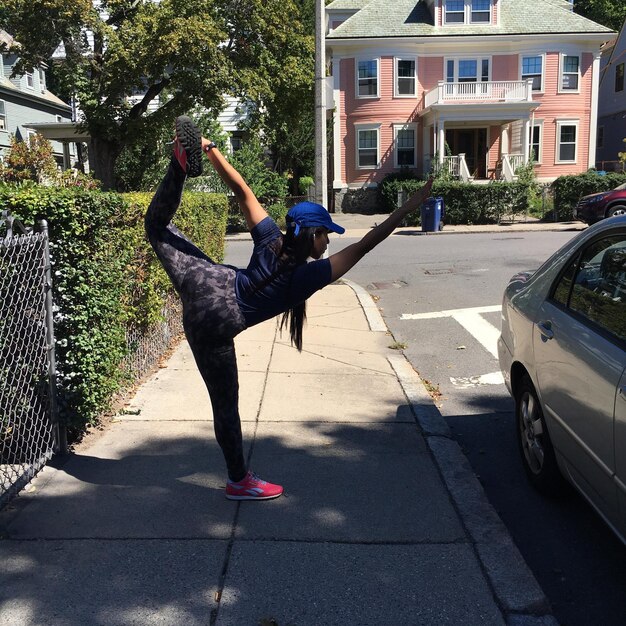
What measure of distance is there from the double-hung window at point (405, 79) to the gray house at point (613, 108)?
40.4ft

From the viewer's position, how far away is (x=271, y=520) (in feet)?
11.5

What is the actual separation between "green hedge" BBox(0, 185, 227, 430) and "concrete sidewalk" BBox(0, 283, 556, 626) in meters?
0.43

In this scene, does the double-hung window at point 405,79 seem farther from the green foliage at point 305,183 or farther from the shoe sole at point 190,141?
the shoe sole at point 190,141

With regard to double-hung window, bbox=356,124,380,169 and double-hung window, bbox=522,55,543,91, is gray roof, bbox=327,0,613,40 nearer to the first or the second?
double-hung window, bbox=522,55,543,91

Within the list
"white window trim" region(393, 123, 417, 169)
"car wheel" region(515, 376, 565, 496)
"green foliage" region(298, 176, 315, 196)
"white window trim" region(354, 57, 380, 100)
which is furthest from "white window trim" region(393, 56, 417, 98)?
"car wheel" region(515, 376, 565, 496)

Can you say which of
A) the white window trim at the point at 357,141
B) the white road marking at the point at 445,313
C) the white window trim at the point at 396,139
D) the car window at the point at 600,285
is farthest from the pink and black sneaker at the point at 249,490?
the white window trim at the point at 396,139

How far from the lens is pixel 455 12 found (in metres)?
30.1

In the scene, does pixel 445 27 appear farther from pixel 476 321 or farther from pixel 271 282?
pixel 271 282

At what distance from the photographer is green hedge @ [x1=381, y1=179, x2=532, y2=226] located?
81.1 ft

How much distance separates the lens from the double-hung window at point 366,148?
30.9m

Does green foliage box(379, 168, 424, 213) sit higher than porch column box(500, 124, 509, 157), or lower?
lower

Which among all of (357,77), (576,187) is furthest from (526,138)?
(357,77)

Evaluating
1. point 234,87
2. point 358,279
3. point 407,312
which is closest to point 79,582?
point 407,312

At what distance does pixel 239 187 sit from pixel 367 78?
2872cm
